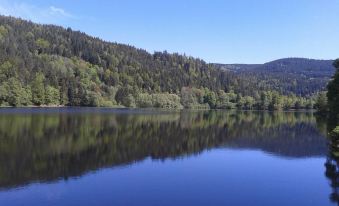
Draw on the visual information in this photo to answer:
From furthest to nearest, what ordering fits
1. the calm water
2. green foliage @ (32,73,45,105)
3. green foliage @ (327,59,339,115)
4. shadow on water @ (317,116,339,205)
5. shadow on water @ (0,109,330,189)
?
green foliage @ (32,73,45,105) → green foliage @ (327,59,339,115) → shadow on water @ (0,109,330,189) → shadow on water @ (317,116,339,205) → the calm water

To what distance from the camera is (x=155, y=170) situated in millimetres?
42969

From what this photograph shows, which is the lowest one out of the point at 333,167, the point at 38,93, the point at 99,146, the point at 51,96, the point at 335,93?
the point at 333,167

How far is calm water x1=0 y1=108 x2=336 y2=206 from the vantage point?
31.6 meters

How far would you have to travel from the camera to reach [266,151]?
6191 centimetres

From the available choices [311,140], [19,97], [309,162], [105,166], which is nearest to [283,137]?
[311,140]

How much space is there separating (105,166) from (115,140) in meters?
21.8

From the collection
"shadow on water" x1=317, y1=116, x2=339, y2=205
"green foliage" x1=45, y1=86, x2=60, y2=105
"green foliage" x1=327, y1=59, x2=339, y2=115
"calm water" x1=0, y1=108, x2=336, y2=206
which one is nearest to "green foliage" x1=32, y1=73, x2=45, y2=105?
"green foliage" x1=45, y1=86, x2=60, y2=105

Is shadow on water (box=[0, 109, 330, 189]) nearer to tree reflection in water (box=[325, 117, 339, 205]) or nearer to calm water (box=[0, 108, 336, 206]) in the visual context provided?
calm water (box=[0, 108, 336, 206])


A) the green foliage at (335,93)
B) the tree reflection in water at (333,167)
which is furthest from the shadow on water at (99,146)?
the green foliage at (335,93)

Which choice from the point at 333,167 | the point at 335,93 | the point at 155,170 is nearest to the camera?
the point at 155,170

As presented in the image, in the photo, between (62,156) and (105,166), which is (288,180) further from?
(62,156)

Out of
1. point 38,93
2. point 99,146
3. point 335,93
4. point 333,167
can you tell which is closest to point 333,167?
point 333,167

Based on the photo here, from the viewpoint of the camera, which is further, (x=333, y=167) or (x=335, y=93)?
(x=335, y=93)

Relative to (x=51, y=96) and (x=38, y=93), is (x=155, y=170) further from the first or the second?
(x=51, y=96)
